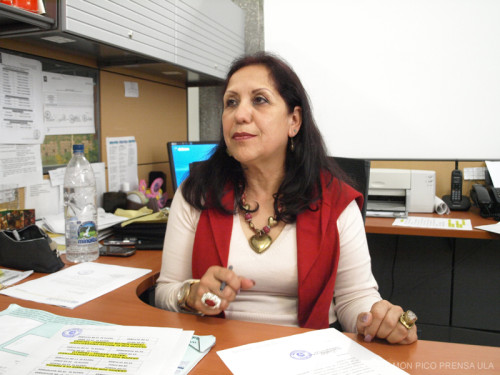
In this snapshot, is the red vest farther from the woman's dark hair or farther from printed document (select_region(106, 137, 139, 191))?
printed document (select_region(106, 137, 139, 191))

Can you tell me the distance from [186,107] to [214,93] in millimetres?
268

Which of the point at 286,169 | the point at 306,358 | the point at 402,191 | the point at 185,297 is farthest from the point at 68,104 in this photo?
the point at 402,191

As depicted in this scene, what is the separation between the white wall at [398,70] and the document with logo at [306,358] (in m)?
2.09

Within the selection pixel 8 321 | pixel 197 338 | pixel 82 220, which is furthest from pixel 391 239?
pixel 8 321

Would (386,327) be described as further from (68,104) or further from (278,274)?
(68,104)

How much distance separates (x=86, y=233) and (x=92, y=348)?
0.72 m

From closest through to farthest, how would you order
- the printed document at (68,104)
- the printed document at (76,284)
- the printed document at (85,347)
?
1. the printed document at (85,347)
2. the printed document at (76,284)
3. the printed document at (68,104)

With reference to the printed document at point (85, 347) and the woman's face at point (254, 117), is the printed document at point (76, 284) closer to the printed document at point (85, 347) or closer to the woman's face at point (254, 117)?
the printed document at point (85, 347)

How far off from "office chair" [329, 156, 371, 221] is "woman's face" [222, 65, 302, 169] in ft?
1.01

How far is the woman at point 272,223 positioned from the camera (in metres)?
1.17

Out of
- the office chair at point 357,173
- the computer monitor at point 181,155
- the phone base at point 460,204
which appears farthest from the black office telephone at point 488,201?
the computer monitor at point 181,155

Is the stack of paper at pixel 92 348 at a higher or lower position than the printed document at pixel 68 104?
lower

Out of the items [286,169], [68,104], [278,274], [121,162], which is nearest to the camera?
[278,274]

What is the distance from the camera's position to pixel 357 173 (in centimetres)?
153
